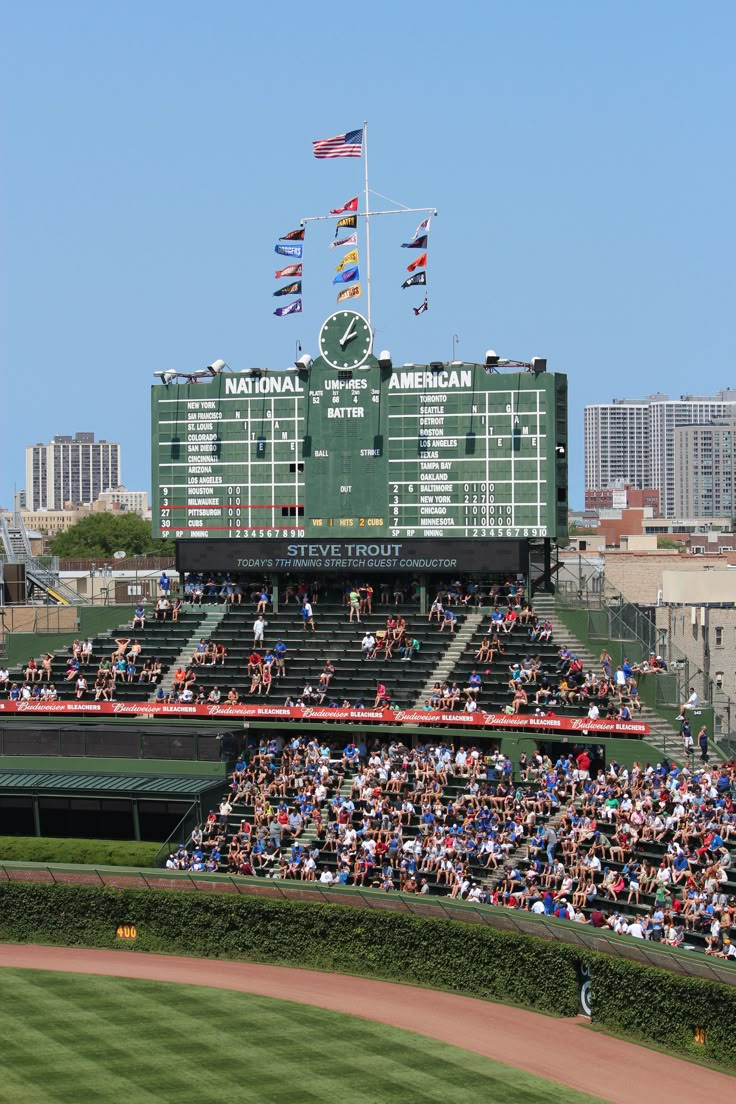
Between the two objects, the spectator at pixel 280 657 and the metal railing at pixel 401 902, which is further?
the spectator at pixel 280 657

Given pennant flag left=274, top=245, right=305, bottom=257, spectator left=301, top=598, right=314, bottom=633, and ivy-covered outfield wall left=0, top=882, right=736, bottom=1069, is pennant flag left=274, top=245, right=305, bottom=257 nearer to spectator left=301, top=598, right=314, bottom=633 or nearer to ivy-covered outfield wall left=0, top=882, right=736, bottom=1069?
spectator left=301, top=598, right=314, bottom=633

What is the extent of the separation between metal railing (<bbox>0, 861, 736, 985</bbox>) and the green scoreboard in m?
12.7

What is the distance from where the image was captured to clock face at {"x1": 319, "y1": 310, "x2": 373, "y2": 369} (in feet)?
150

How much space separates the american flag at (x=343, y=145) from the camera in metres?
46.0

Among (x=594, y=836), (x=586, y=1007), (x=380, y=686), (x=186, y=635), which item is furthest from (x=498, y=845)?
(x=186, y=635)

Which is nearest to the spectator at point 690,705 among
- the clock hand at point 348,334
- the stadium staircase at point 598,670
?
the stadium staircase at point 598,670

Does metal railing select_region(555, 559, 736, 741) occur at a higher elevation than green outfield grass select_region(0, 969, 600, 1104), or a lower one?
higher

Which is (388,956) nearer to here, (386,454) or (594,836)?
(594,836)

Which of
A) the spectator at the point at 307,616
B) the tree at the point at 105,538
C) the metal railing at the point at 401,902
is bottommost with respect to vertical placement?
the metal railing at the point at 401,902

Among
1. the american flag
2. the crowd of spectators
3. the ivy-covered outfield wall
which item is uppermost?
the american flag

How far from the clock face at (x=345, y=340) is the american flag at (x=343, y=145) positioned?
457cm

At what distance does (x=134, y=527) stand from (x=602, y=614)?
399 ft

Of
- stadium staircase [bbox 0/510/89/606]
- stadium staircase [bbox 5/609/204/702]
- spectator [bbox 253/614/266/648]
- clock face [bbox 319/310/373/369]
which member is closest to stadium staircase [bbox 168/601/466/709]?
spectator [bbox 253/614/266/648]

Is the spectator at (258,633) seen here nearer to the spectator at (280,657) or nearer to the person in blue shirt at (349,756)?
the spectator at (280,657)
